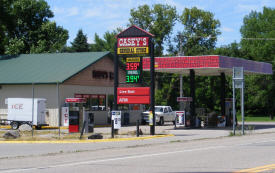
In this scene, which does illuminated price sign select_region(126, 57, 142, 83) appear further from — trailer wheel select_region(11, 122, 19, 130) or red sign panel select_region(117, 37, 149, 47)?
trailer wheel select_region(11, 122, 19, 130)

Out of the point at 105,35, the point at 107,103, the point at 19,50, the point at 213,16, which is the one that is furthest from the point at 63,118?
the point at 105,35

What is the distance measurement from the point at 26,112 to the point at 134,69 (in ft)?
35.7

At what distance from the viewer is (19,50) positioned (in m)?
57.4

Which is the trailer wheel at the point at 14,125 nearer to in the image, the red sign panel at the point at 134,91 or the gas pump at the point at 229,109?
the red sign panel at the point at 134,91

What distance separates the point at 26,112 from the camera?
30219mm

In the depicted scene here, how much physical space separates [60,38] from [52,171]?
5209 cm

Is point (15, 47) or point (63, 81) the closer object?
point (63, 81)

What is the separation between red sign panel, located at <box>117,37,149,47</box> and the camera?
77.2ft

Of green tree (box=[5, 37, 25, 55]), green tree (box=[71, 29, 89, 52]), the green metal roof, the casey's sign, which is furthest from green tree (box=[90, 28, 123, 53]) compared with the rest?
the casey's sign

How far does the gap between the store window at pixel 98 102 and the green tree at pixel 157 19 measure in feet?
103

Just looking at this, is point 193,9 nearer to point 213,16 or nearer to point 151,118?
point 213,16

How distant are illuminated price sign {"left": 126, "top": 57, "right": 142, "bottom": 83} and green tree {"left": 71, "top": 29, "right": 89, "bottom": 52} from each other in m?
48.8

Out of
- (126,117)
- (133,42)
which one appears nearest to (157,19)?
(126,117)

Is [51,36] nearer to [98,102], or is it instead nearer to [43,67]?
[43,67]
